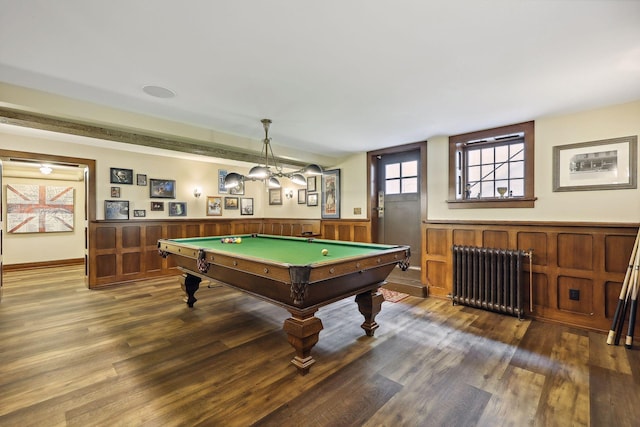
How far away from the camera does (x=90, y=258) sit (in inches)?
189

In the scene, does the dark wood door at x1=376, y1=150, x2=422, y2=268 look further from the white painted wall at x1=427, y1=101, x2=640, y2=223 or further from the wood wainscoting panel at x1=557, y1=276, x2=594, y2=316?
the wood wainscoting panel at x1=557, y1=276, x2=594, y2=316

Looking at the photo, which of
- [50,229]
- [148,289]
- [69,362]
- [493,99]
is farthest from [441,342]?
[50,229]

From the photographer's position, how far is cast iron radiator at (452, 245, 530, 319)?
11.4 ft

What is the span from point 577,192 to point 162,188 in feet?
21.1

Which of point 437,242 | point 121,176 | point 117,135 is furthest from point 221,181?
point 437,242

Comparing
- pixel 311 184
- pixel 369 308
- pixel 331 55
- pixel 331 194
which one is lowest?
pixel 369 308

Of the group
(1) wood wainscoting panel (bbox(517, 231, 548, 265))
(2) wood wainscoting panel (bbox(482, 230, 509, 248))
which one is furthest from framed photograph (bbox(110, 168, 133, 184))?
(1) wood wainscoting panel (bbox(517, 231, 548, 265))

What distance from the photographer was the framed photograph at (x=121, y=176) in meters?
5.11

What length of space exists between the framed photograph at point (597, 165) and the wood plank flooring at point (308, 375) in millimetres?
1584

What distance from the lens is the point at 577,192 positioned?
3.24 meters

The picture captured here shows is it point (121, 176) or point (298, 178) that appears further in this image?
point (121, 176)

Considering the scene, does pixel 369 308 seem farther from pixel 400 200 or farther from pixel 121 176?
pixel 121 176

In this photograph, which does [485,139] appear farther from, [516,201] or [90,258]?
[90,258]

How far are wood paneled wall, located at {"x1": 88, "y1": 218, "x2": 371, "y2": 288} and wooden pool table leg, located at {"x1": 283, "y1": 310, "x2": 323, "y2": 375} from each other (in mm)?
3073
